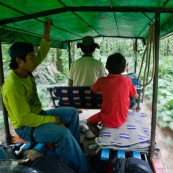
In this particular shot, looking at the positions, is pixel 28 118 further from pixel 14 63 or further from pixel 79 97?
pixel 79 97

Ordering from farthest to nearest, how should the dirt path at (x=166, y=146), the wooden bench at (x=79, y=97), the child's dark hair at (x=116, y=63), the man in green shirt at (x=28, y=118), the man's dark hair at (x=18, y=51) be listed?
the wooden bench at (x=79, y=97), the dirt path at (x=166, y=146), the child's dark hair at (x=116, y=63), the man's dark hair at (x=18, y=51), the man in green shirt at (x=28, y=118)

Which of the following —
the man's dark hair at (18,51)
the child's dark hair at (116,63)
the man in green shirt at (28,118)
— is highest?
the man's dark hair at (18,51)

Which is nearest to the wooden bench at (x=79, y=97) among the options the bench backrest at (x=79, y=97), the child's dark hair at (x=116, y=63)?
the bench backrest at (x=79, y=97)

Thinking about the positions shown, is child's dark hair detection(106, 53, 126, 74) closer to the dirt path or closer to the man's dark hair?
the man's dark hair

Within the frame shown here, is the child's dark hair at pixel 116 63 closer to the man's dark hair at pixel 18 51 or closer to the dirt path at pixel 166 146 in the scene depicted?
the man's dark hair at pixel 18 51

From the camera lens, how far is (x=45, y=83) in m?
9.12

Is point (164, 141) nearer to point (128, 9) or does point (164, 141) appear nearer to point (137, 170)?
point (137, 170)

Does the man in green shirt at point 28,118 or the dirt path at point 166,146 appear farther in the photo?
the dirt path at point 166,146

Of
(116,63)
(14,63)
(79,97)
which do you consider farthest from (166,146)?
(14,63)

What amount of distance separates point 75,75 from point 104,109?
4.92 ft

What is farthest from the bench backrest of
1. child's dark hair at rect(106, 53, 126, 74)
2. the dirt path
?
the dirt path

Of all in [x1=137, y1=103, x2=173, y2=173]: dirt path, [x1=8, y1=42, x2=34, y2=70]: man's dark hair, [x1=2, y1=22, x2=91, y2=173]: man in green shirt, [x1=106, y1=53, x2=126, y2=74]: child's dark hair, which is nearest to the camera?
[x1=2, y1=22, x2=91, y2=173]: man in green shirt

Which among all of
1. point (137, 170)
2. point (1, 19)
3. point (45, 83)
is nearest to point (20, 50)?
point (1, 19)

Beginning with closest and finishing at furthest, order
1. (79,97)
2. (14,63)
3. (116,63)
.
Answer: (14,63) < (116,63) < (79,97)
